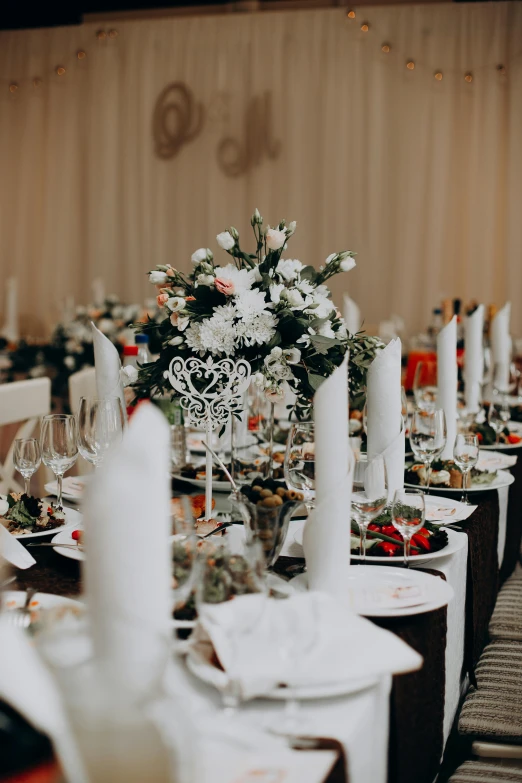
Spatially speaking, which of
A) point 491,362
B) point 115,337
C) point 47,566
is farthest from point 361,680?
point 115,337

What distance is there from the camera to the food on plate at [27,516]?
1.72 m

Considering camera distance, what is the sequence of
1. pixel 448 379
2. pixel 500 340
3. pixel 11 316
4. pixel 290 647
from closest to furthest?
pixel 290 647 → pixel 448 379 → pixel 500 340 → pixel 11 316

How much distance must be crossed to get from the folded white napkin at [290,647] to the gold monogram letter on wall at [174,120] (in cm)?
699

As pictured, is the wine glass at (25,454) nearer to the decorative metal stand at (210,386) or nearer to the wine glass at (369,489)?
the decorative metal stand at (210,386)

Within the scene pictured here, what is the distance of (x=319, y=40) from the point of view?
715 centimetres

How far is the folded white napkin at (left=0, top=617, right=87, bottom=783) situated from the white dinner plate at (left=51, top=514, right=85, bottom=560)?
0.52 m

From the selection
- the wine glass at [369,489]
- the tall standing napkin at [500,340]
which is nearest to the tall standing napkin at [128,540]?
the wine glass at [369,489]

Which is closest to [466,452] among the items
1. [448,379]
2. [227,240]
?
[448,379]

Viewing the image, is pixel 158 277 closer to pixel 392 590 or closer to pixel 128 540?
pixel 392 590

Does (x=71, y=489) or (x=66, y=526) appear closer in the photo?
(x=66, y=526)

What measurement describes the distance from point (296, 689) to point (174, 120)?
285 inches

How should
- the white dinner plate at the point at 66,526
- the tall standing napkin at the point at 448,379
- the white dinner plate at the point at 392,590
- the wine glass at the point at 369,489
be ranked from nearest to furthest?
the white dinner plate at the point at 392,590 < the wine glass at the point at 369,489 < the white dinner plate at the point at 66,526 < the tall standing napkin at the point at 448,379

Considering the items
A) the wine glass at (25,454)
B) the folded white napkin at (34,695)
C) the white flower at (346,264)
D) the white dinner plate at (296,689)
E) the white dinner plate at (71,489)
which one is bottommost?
the white dinner plate at (296,689)

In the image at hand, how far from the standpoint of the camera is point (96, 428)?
178 centimetres
